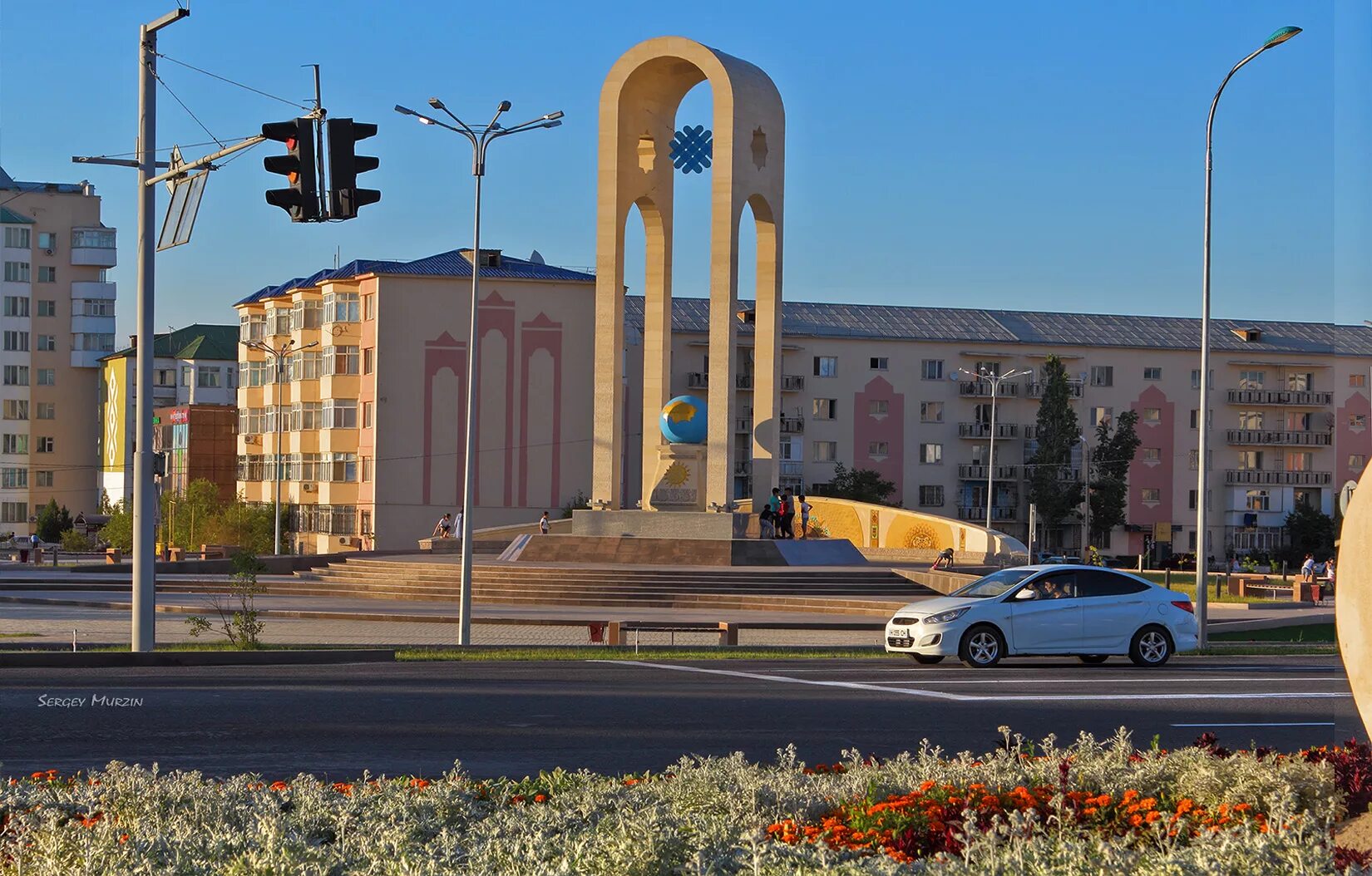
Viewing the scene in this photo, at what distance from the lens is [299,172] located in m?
16.9

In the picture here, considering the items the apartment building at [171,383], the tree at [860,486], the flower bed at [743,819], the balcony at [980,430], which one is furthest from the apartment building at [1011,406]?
the flower bed at [743,819]

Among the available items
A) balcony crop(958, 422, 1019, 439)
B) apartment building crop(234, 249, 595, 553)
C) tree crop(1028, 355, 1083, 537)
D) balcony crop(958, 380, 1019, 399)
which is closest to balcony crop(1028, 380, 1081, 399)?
balcony crop(958, 380, 1019, 399)

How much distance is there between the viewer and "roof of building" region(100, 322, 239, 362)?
105188 mm

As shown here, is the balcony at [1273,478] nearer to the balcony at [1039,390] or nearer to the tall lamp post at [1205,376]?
the balcony at [1039,390]

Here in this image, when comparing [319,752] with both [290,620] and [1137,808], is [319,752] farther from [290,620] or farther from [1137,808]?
[290,620]

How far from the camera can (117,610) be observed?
116 feet

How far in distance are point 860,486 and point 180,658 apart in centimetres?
6527

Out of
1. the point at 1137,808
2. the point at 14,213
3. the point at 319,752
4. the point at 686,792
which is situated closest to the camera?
the point at 1137,808

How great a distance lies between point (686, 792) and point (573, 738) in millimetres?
5078

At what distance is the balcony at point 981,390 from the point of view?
87.5 meters

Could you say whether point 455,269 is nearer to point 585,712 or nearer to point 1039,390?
point 1039,390

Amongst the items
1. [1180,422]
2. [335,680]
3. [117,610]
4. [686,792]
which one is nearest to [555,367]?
[1180,422]

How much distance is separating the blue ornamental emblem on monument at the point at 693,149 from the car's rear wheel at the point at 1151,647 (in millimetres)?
22854

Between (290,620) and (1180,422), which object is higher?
(1180,422)
